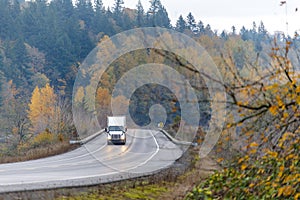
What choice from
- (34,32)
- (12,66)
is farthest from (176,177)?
(34,32)

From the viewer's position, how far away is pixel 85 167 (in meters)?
21.5

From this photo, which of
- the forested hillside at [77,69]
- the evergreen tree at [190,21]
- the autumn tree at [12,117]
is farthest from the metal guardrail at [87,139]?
the evergreen tree at [190,21]

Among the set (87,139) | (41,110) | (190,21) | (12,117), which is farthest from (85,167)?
(190,21)

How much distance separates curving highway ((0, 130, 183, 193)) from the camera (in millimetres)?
16266

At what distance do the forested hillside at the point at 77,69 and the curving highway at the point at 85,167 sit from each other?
439 cm

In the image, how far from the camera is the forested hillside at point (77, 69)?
17.7ft

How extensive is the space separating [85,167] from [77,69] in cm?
8404

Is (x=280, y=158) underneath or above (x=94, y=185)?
above

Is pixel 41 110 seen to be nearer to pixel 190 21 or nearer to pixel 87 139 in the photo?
pixel 87 139

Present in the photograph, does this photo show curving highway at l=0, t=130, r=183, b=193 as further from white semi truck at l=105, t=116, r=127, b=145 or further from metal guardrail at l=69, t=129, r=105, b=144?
white semi truck at l=105, t=116, r=127, b=145

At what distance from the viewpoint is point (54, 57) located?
110 metres

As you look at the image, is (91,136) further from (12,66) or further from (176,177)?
(12,66)

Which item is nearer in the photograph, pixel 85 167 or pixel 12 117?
pixel 85 167

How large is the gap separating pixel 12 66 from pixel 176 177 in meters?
93.5
